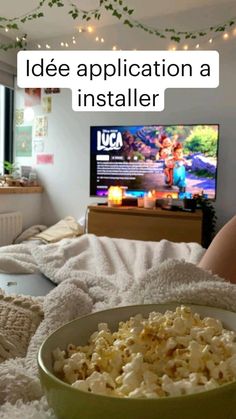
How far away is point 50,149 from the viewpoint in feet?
9.98

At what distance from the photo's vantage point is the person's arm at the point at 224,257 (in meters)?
0.57

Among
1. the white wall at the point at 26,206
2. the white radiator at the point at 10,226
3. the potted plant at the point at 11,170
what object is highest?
the potted plant at the point at 11,170

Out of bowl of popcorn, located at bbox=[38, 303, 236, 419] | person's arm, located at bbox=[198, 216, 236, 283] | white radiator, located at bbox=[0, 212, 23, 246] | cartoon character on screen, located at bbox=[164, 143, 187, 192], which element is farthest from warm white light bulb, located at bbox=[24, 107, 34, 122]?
bowl of popcorn, located at bbox=[38, 303, 236, 419]

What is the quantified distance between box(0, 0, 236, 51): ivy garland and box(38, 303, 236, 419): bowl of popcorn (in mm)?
2467

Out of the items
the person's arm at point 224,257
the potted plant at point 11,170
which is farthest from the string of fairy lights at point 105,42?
the person's arm at point 224,257

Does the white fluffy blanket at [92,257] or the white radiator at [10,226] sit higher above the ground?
the white fluffy blanket at [92,257]

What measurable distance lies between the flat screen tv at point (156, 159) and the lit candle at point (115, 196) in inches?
2.0

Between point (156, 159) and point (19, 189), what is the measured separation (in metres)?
1.07

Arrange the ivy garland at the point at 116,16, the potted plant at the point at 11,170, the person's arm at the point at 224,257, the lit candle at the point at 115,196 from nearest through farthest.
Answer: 1. the person's arm at the point at 224,257
2. the ivy garland at the point at 116,16
3. the lit candle at the point at 115,196
4. the potted plant at the point at 11,170

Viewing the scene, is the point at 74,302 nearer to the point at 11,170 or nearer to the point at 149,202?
the point at 149,202

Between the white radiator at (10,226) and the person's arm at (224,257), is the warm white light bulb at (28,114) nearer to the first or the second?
the white radiator at (10,226)

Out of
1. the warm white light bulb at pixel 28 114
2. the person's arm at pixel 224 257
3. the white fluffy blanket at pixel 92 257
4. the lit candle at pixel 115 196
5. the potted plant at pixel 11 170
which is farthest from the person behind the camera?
the warm white light bulb at pixel 28 114

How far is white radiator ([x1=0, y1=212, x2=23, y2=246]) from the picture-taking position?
A: 2.65 metres

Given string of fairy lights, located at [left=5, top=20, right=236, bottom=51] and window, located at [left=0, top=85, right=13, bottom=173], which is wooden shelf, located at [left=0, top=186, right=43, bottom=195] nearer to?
window, located at [left=0, top=85, right=13, bottom=173]
